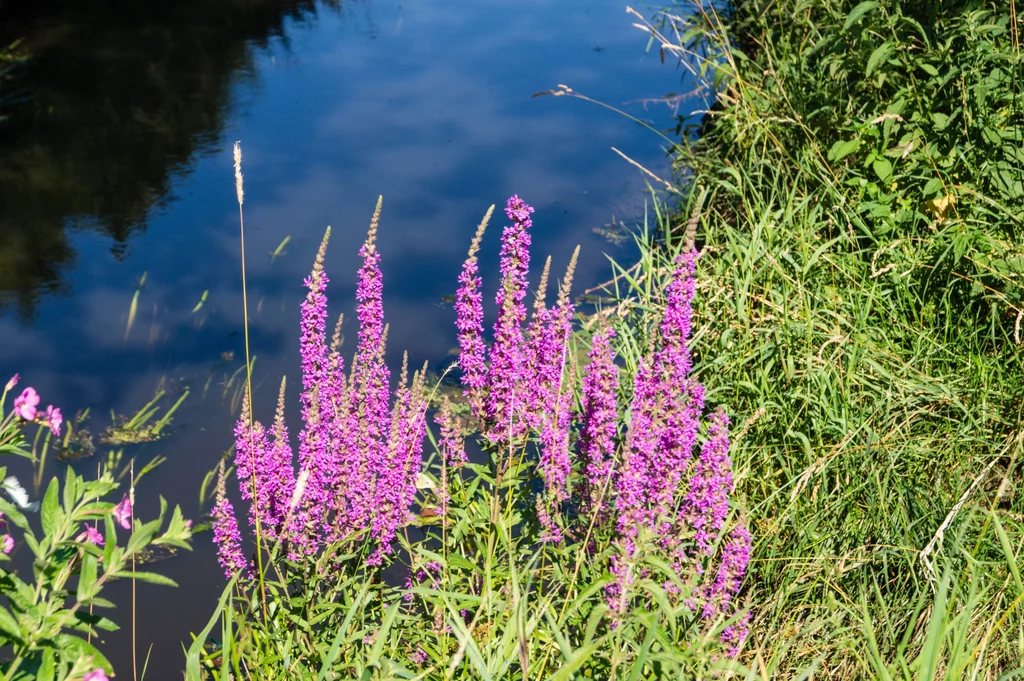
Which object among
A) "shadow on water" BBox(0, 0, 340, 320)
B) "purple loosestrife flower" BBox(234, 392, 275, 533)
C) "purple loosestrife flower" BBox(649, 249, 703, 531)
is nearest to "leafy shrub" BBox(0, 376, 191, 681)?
"purple loosestrife flower" BBox(234, 392, 275, 533)

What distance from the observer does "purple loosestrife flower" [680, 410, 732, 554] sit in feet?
9.10

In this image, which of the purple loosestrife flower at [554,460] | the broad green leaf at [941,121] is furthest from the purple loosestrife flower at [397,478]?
the broad green leaf at [941,121]

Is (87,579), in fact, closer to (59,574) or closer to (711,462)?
(59,574)

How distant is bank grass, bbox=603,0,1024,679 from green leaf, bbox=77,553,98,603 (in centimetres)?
183

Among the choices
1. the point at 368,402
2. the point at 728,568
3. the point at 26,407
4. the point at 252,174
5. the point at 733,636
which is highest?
the point at 26,407

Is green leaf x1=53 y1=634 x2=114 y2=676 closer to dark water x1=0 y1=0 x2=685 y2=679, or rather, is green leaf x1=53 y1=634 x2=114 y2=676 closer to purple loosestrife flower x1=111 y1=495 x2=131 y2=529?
purple loosestrife flower x1=111 y1=495 x2=131 y2=529

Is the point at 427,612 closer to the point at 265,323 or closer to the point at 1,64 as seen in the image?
the point at 265,323

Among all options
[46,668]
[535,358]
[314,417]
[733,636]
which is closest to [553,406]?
[535,358]

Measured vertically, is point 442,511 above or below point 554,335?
below

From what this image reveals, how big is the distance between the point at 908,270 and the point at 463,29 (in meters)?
8.14

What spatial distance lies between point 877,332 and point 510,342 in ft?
7.04

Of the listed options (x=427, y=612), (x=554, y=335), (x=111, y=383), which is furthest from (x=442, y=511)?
(x=111, y=383)

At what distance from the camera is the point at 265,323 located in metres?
6.34

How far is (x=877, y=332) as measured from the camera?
4.29 metres
